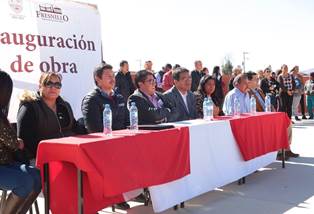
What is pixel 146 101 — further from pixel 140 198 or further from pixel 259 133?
pixel 259 133

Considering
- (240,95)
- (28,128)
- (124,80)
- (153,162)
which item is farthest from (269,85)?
(28,128)

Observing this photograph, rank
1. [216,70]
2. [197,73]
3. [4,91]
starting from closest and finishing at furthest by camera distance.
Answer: [4,91]
[197,73]
[216,70]

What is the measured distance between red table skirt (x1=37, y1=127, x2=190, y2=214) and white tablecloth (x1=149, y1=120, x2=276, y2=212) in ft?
0.73

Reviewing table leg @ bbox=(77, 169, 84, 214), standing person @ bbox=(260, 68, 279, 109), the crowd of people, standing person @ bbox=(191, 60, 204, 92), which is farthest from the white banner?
standing person @ bbox=(260, 68, 279, 109)

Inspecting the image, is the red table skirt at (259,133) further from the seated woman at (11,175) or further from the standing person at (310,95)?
the standing person at (310,95)

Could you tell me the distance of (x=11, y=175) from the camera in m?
3.44

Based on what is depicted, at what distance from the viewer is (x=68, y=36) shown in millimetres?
6738

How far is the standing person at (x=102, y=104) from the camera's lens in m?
4.46

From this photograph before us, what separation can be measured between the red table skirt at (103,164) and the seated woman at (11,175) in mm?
162

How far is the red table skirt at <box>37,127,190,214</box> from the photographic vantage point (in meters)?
3.32

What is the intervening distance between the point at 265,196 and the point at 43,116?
2.68m

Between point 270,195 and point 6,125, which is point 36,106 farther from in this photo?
point 270,195

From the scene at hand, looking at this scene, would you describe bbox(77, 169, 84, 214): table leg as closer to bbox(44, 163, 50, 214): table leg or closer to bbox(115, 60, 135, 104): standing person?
bbox(44, 163, 50, 214): table leg

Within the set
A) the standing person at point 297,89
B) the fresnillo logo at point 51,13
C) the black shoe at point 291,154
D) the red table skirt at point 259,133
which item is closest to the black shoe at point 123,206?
the red table skirt at point 259,133
